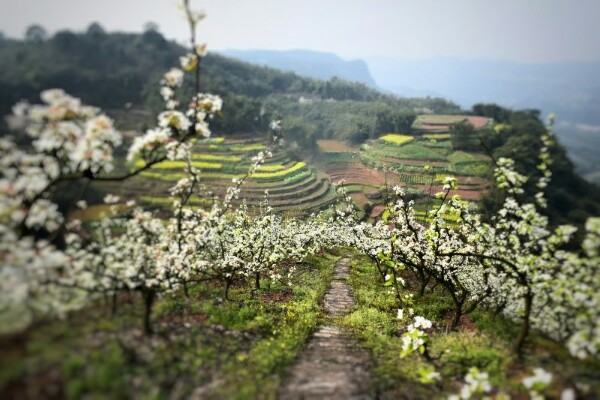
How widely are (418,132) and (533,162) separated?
18501 mm

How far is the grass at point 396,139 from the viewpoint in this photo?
150 feet

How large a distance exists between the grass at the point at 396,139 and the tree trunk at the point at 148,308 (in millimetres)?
40085

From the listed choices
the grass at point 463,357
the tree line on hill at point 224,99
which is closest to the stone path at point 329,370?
the grass at point 463,357

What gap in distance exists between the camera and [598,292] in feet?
23.9

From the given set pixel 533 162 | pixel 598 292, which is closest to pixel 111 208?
pixel 598 292

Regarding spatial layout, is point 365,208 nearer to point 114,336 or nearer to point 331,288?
point 331,288

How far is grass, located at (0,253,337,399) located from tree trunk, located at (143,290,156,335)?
185 millimetres

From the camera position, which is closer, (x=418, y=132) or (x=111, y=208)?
(x=111, y=208)

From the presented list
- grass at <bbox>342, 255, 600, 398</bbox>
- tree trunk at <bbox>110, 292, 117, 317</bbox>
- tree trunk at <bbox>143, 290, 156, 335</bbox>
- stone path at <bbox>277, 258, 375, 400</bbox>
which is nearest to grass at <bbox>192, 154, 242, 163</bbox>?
grass at <bbox>342, 255, 600, 398</bbox>

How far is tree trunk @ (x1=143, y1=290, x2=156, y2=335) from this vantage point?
8.39 meters

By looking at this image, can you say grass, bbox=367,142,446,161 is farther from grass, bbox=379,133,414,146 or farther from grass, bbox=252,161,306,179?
grass, bbox=252,161,306,179

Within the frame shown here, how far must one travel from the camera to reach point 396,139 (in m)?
47.8

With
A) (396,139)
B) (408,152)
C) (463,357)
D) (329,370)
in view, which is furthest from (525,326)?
(396,139)

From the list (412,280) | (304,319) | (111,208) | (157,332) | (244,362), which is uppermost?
(111,208)
